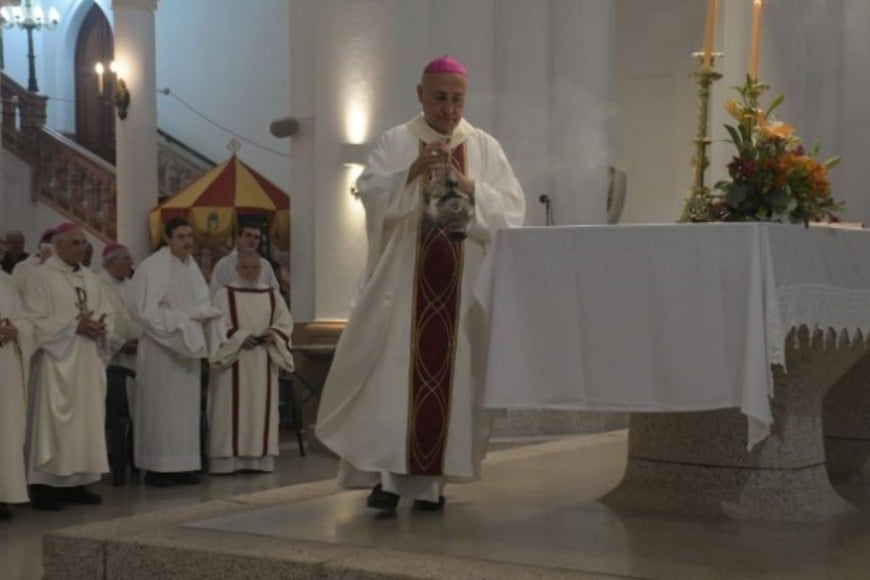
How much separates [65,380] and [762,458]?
4711 mm

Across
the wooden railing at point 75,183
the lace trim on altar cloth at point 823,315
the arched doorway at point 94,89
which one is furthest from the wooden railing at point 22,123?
the lace trim on altar cloth at point 823,315

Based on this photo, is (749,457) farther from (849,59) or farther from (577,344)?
(849,59)

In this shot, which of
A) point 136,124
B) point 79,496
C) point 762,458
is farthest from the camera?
point 136,124

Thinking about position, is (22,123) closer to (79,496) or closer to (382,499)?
(79,496)

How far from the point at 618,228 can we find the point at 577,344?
0.41m

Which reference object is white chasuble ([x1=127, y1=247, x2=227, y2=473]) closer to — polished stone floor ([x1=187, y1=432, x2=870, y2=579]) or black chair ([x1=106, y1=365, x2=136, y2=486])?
black chair ([x1=106, y1=365, x2=136, y2=486])

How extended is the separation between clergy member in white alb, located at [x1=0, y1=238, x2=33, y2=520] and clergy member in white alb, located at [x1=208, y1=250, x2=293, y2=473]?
216 cm

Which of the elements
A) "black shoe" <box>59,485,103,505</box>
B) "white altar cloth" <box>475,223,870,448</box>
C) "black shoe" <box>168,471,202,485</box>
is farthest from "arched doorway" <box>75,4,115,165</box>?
"white altar cloth" <box>475,223,870,448</box>

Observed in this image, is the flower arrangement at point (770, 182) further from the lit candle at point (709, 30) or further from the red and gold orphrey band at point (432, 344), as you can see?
the red and gold orphrey band at point (432, 344)

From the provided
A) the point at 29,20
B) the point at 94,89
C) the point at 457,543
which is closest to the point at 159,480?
the point at 457,543

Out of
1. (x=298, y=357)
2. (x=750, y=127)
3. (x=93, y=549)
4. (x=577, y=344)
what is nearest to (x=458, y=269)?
(x=577, y=344)

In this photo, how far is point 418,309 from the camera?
5117 mm

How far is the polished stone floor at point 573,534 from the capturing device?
4.08 metres

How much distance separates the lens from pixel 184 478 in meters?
9.44
